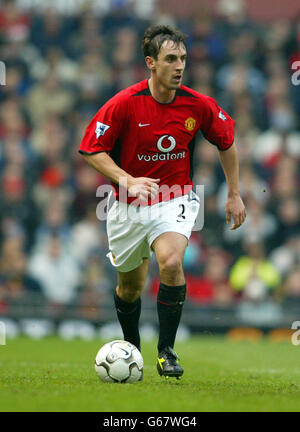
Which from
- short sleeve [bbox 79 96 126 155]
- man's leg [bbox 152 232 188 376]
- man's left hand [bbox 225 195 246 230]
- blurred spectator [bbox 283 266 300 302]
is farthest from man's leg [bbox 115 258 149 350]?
blurred spectator [bbox 283 266 300 302]

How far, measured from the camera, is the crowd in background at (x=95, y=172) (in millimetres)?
13891

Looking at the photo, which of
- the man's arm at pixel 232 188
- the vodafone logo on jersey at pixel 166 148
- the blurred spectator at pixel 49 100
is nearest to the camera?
the vodafone logo on jersey at pixel 166 148

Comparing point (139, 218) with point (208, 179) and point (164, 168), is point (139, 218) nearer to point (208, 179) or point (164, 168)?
point (164, 168)

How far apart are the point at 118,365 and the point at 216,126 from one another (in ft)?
7.09

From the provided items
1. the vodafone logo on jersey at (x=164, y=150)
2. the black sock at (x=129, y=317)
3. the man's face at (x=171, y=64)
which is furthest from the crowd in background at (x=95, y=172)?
the man's face at (x=171, y=64)

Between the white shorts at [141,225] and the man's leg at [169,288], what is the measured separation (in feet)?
0.37

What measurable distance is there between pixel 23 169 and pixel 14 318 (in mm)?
3020

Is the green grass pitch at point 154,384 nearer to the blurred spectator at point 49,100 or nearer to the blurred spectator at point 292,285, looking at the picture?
the blurred spectator at point 292,285

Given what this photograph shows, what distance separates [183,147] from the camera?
7.22 meters

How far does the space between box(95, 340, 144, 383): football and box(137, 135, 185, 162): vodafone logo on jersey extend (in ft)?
4.96

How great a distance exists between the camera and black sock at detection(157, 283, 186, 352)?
688 cm

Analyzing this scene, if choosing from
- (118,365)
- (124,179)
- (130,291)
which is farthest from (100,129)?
(118,365)

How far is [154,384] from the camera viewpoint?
645 centimetres

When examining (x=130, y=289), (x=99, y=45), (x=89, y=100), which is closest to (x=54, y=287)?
(x=89, y=100)
